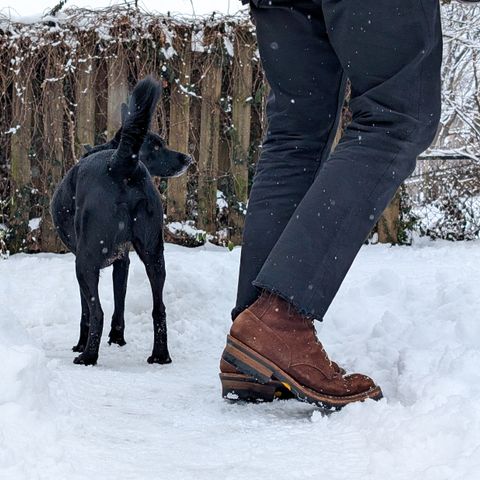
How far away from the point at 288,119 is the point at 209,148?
3.56 m

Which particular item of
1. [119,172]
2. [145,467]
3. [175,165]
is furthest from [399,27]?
[175,165]

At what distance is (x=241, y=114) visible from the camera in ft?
18.1

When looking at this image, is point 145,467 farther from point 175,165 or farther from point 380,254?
point 380,254

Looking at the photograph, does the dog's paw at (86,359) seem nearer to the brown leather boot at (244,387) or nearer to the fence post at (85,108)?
the brown leather boot at (244,387)

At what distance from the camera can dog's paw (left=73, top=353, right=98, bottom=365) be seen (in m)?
2.72

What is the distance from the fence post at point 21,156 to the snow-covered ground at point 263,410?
2506 mm

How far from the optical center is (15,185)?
5.44 metres

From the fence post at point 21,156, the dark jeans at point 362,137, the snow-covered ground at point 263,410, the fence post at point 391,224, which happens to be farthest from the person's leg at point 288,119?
the fence post at point 21,156

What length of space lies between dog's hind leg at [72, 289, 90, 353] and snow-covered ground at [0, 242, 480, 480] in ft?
0.31

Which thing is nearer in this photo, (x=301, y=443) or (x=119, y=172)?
(x=301, y=443)

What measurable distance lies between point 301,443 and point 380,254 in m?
3.48

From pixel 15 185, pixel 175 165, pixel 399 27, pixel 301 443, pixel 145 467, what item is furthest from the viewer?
pixel 15 185

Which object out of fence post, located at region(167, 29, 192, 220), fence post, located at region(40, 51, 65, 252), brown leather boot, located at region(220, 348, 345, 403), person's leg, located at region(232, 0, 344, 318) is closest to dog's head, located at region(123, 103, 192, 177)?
person's leg, located at region(232, 0, 344, 318)

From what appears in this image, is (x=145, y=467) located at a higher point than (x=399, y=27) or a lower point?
lower
